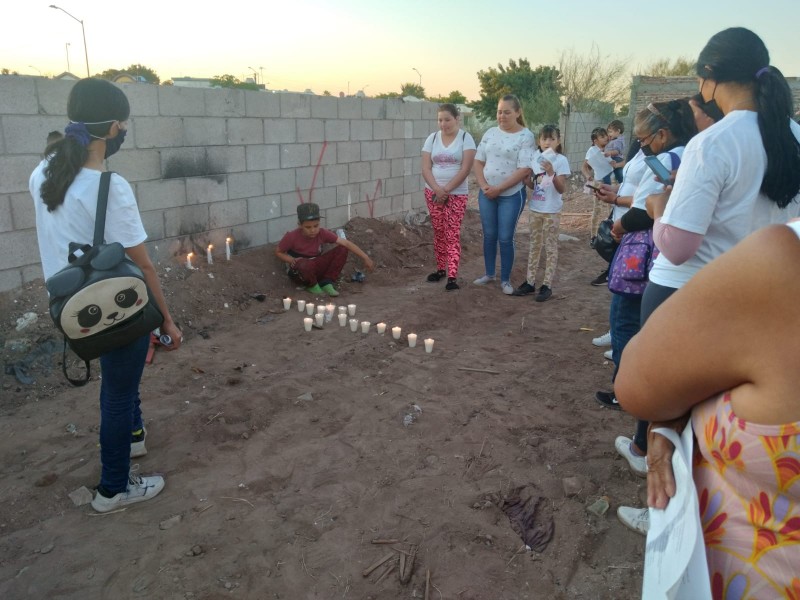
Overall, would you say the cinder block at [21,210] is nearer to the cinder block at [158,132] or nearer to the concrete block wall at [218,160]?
the concrete block wall at [218,160]

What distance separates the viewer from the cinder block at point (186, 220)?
5664 millimetres

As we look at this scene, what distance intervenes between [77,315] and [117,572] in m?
1.08

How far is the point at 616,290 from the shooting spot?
3148mm

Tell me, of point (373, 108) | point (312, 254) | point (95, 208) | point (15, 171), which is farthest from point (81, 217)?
point (373, 108)

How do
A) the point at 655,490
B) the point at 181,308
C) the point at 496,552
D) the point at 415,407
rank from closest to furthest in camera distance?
the point at 655,490, the point at 496,552, the point at 415,407, the point at 181,308

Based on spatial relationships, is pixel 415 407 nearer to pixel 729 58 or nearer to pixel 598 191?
pixel 598 191

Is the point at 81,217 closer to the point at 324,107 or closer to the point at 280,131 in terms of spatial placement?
the point at 280,131

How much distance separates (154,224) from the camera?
552 centimetres

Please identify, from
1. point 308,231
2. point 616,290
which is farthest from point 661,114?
point 308,231

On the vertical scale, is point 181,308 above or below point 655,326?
below

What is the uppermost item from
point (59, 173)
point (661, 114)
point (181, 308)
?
point (661, 114)

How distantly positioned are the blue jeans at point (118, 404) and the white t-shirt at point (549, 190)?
4.52m

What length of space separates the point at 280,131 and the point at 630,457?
5302mm

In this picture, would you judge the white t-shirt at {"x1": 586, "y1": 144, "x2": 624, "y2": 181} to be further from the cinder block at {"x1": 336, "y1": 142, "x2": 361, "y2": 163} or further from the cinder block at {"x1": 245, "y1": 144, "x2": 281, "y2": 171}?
the cinder block at {"x1": 245, "y1": 144, "x2": 281, "y2": 171}
